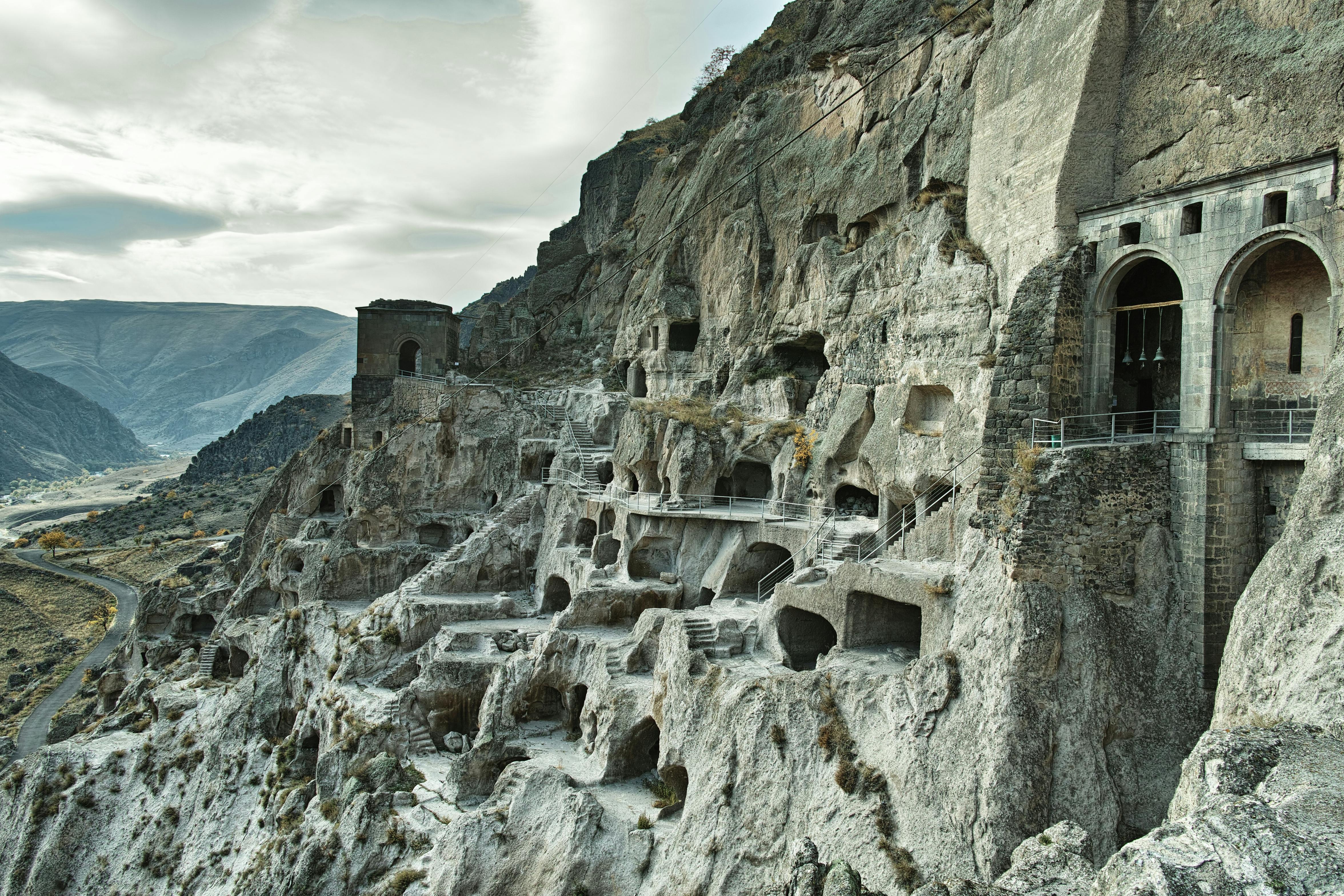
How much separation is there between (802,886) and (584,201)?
192 feet

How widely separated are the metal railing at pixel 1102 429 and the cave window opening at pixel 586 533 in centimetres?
1950

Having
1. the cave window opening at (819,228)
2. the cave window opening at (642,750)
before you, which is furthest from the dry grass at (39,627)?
the cave window opening at (819,228)

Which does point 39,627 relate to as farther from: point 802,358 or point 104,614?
point 802,358

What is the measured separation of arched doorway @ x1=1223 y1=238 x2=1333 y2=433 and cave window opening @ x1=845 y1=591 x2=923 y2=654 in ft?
24.0

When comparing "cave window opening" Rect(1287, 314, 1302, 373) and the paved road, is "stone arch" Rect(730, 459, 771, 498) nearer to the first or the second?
"cave window opening" Rect(1287, 314, 1302, 373)

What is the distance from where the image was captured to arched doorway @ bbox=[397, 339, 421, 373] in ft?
155

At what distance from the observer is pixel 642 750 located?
67.1ft

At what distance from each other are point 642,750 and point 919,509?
8895mm

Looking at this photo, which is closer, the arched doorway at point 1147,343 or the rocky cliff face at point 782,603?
the rocky cliff face at point 782,603

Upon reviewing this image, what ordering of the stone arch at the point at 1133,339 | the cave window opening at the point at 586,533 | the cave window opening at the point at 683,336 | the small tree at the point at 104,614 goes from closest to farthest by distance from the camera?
the stone arch at the point at 1133,339 < the cave window opening at the point at 586,533 < the cave window opening at the point at 683,336 < the small tree at the point at 104,614

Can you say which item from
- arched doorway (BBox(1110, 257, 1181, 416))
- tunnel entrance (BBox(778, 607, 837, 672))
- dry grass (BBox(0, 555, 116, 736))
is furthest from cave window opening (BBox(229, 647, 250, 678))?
arched doorway (BBox(1110, 257, 1181, 416))

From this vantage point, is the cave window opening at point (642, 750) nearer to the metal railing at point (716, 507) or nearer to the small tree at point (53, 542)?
the metal railing at point (716, 507)

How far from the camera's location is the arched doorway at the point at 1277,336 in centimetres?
1376

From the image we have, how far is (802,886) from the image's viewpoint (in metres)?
11.3
